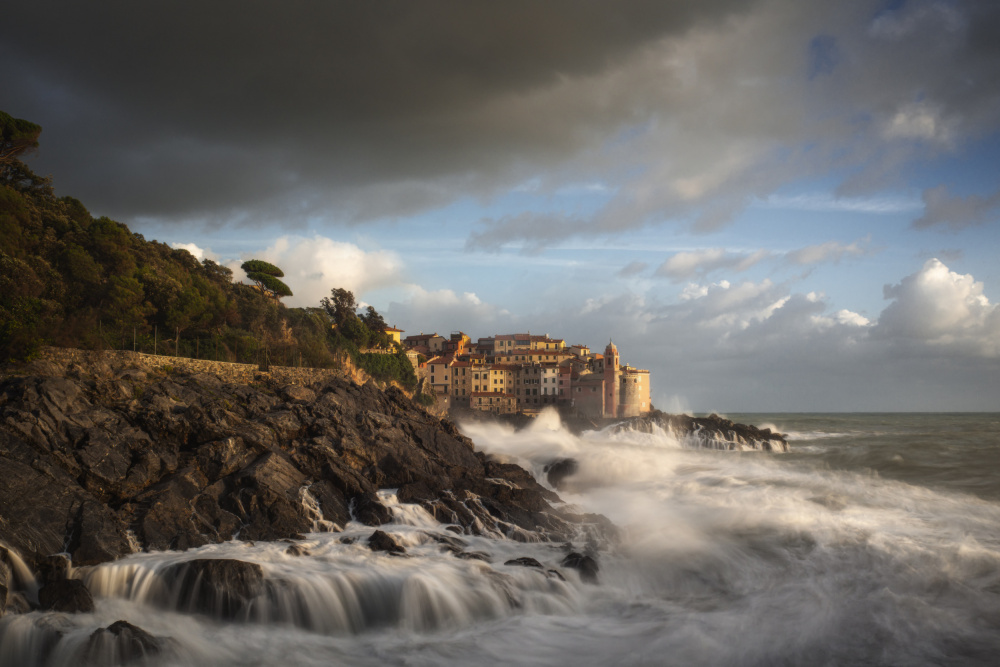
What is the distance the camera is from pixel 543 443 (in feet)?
130

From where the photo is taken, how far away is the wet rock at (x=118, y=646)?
29.8 ft

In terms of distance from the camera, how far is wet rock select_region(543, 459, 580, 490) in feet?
87.9

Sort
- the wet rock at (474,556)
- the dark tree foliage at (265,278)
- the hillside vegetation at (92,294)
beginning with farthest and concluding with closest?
the dark tree foliage at (265,278) → the hillside vegetation at (92,294) → the wet rock at (474,556)

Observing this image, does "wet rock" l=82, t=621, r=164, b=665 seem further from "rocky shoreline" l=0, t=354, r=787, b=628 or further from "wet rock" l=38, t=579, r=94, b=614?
"wet rock" l=38, t=579, r=94, b=614

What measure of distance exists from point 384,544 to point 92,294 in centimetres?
2133

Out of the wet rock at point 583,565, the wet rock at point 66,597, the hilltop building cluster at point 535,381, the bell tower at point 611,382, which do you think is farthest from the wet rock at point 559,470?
the bell tower at point 611,382

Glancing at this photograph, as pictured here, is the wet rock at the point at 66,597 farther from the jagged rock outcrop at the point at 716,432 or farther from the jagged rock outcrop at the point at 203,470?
the jagged rock outcrop at the point at 716,432

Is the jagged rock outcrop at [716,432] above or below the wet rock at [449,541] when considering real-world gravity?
below

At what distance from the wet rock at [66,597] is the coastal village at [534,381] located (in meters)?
63.6

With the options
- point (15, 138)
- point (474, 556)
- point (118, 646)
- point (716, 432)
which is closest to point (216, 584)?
point (118, 646)

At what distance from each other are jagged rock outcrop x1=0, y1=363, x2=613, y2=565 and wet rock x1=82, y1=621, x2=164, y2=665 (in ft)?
9.80

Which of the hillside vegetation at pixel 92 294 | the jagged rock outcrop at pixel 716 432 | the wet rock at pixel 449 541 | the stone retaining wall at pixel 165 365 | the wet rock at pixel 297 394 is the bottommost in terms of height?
the jagged rock outcrop at pixel 716 432

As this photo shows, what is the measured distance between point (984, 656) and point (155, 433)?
1854cm

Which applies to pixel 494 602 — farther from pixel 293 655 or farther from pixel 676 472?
pixel 676 472
